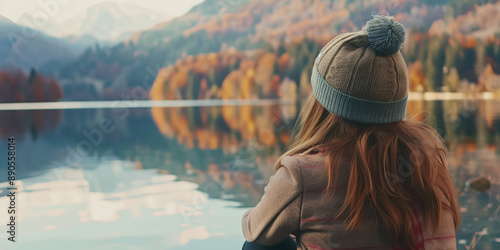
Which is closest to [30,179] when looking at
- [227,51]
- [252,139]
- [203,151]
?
[203,151]

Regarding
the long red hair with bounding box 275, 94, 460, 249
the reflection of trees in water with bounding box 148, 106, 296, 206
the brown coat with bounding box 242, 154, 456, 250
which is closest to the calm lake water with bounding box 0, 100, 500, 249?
the reflection of trees in water with bounding box 148, 106, 296, 206

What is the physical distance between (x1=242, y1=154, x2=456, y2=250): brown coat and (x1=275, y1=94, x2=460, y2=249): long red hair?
0.02 meters

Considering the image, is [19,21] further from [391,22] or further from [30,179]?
[391,22]

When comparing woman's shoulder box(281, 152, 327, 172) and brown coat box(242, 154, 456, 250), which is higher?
woman's shoulder box(281, 152, 327, 172)

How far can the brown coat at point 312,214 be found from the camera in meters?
1.19

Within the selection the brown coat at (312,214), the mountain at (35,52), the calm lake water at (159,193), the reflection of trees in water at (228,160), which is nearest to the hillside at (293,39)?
the mountain at (35,52)

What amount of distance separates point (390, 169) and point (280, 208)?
0.80 ft

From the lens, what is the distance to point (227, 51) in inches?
1585

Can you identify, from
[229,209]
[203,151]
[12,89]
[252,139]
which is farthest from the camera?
[12,89]

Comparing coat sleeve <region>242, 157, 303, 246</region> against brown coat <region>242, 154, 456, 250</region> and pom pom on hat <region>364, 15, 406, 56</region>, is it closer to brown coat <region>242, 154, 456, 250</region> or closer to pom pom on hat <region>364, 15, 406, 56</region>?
brown coat <region>242, 154, 456, 250</region>

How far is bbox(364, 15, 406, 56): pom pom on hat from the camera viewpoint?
1.25 m

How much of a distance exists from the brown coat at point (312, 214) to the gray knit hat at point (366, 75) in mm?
137

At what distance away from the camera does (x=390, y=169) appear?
1.23m

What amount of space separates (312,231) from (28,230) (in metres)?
3.54
